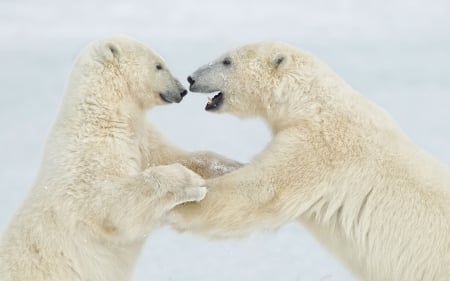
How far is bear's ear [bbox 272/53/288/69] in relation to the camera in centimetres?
604

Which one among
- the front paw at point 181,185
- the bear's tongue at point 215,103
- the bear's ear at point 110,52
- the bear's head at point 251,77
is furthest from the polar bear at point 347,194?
the bear's ear at point 110,52

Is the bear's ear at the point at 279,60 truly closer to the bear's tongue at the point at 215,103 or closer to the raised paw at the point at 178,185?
the bear's tongue at the point at 215,103

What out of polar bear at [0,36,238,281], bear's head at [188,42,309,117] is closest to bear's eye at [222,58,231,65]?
bear's head at [188,42,309,117]

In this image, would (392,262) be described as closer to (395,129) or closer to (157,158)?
(395,129)

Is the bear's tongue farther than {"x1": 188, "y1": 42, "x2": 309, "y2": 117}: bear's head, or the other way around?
the bear's tongue

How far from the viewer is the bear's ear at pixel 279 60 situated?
6.04 meters

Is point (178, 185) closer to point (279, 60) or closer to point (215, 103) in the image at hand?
point (215, 103)

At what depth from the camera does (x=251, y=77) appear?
6125 millimetres

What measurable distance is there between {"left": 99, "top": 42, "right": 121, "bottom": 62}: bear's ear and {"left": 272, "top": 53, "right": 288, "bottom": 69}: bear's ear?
0.95 metres

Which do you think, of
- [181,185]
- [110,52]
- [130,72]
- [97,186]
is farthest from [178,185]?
[110,52]

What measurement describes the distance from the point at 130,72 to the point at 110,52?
167 millimetres

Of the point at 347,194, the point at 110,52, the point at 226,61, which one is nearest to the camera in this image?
the point at 347,194

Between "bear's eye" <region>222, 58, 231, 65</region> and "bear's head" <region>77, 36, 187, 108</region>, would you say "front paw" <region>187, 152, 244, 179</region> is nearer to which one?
"bear's head" <region>77, 36, 187, 108</region>

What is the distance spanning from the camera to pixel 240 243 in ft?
19.1
